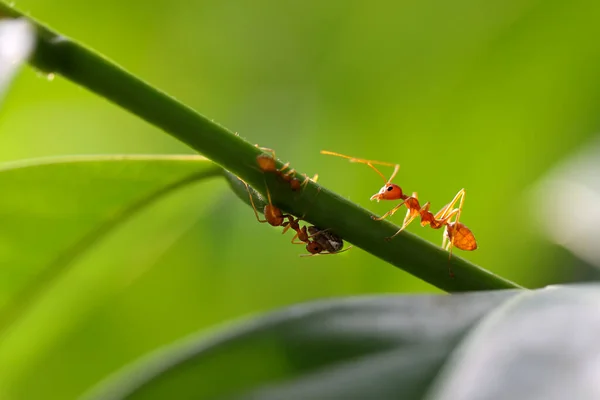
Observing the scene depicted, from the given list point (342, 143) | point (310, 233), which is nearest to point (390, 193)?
point (310, 233)

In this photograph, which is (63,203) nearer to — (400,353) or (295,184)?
(295,184)

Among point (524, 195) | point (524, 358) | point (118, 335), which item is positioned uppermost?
point (118, 335)

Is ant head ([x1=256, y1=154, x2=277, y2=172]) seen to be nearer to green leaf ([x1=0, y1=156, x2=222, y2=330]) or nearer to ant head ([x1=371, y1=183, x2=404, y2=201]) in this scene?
green leaf ([x1=0, y1=156, x2=222, y2=330])

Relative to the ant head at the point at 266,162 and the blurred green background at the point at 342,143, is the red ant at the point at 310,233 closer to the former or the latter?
the ant head at the point at 266,162

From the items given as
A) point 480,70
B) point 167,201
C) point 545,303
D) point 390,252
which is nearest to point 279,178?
point 390,252

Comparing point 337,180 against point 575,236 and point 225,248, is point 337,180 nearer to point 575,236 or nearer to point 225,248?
point 225,248

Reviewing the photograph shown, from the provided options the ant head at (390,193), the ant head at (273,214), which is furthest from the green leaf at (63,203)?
the ant head at (390,193)

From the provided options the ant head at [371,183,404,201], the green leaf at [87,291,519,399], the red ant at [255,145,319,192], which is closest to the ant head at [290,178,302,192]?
the red ant at [255,145,319,192]
